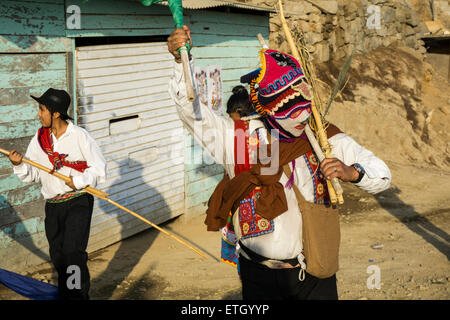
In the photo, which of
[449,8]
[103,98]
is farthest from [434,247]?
[449,8]

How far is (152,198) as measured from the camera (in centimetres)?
843

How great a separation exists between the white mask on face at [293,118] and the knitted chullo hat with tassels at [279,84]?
3cm

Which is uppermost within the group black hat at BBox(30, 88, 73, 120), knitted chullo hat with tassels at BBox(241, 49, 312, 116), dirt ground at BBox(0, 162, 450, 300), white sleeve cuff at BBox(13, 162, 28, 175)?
knitted chullo hat with tassels at BBox(241, 49, 312, 116)

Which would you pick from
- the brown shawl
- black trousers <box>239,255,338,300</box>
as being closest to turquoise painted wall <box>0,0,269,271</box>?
the brown shawl

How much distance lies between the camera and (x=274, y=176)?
3.24 metres

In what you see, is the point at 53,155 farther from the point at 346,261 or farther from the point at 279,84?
the point at 346,261

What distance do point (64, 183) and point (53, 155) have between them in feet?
0.92

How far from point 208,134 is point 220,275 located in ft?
13.3

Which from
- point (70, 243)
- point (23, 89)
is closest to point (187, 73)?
point (70, 243)

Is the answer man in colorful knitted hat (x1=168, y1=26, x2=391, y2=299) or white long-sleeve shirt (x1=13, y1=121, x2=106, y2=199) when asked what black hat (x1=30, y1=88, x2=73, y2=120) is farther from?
man in colorful knitted hat (x1=168, y1=26, x2=391, y2=299)

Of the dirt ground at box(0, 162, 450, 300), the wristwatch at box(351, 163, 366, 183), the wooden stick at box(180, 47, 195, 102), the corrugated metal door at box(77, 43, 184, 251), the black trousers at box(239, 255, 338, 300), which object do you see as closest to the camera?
the wooden stick at box(180, 47, 195, 102)

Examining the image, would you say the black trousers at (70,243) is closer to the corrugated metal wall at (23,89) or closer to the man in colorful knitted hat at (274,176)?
the corrugated metal wall at (23,89)

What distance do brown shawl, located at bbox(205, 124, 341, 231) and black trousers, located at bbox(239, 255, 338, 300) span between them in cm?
35

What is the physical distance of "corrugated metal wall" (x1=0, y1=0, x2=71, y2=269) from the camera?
241 inches
